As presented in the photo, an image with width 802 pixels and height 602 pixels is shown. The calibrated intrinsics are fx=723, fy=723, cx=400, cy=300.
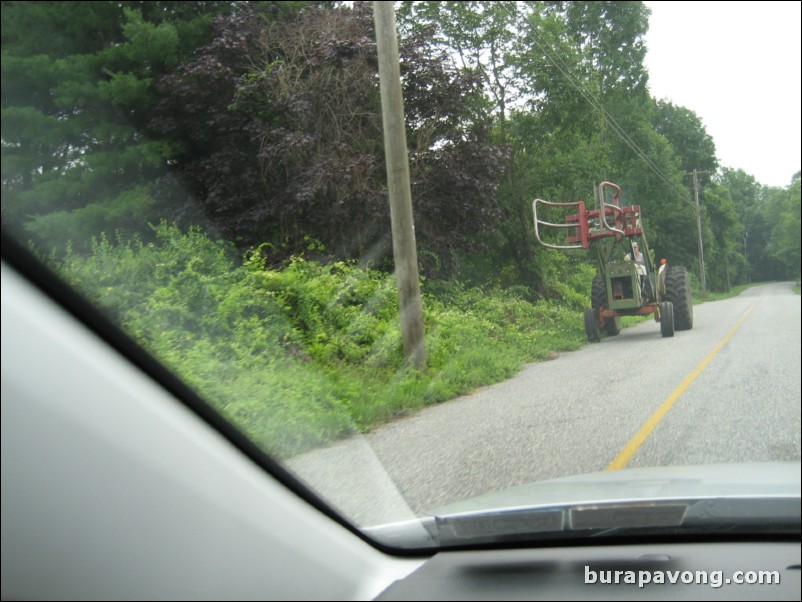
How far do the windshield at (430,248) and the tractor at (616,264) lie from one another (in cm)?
6

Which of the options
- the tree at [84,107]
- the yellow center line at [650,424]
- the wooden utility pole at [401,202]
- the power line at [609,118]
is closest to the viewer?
the tree at [84,107]

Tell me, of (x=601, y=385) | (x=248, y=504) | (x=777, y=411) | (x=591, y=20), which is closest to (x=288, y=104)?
(x=591, y=20)

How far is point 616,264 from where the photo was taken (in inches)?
605

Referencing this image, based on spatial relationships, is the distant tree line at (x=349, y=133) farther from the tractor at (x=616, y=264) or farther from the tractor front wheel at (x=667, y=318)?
the tractor front wheel at (x=667, y=318)

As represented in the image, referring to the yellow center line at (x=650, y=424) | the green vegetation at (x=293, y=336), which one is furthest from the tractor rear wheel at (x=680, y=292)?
the yellow center line at (x=650, y=424)

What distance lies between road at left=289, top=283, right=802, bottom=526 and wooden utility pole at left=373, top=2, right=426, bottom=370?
46.8 inches

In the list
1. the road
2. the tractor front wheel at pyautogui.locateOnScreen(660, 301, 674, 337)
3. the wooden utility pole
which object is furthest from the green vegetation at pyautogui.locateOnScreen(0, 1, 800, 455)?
the tractor front wheel at pyautogui.locateOnScreen(660, 301, 674, 337)

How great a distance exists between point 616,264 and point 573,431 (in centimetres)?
968

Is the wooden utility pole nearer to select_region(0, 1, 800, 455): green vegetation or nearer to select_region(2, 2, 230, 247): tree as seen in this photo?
select_region(0, 1, 800, 455): green vegetation

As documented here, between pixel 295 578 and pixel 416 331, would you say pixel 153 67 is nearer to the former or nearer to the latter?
pixel 416 331

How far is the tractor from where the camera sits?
46.7ft

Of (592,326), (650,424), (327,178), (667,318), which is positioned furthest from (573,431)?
(592,326)

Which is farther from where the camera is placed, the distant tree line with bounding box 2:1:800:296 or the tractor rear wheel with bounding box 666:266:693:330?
the tractor rear wheel with bounding box 666:266:693:330

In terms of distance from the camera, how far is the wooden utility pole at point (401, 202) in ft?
31.3
